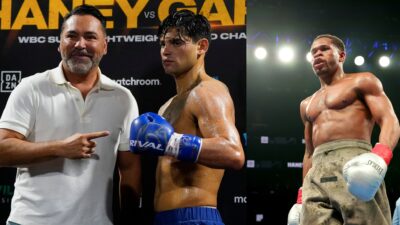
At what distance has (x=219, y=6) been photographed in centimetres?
271

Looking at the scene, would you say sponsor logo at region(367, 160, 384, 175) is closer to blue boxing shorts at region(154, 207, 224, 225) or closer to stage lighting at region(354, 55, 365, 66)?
blue boxing shorts at region(154, 207, 224, 225)

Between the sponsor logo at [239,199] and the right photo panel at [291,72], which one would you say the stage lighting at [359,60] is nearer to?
the right photo panel at [291,72]

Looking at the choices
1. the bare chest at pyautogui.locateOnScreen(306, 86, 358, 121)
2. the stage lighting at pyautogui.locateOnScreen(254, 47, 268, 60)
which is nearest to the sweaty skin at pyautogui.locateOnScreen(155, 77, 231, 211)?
the bare chest at pyautogui.locateOnScreen(306, 86, 358, 121)

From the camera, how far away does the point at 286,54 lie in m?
6.00

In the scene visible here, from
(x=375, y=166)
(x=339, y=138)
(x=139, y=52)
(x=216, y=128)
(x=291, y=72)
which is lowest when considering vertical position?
(x=375, y=166)

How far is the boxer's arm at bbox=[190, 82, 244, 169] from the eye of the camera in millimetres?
2021

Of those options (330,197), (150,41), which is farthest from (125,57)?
(330,197)

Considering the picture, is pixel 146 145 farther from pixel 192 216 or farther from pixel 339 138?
pixel 339 138

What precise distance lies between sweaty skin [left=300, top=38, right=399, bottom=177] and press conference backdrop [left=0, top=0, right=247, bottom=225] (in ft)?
3.15

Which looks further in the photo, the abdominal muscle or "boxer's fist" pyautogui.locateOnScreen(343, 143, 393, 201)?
"boxer's fist" pyautogui.locateOnScreen(343, 143, 393, 201)

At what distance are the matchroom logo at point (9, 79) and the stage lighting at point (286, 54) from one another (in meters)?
3.74

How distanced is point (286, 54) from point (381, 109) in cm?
288

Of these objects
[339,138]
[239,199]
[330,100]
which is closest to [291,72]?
[330,100]

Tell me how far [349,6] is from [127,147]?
430 cm
